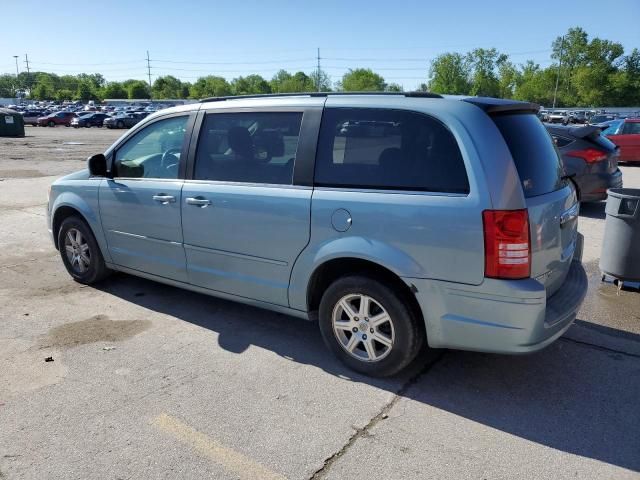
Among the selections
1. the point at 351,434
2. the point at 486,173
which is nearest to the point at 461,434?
the point at 351,434

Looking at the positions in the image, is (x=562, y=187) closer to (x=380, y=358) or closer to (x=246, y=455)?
(x=380, y=358)

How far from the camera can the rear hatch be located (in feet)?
10.3

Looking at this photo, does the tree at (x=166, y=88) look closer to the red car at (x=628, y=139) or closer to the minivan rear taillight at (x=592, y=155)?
the red car at (x=628, y=139)

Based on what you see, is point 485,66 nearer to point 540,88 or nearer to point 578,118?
point 540,88

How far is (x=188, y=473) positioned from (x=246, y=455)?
0.31m

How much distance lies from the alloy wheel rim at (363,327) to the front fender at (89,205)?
273 cm

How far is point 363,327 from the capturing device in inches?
141

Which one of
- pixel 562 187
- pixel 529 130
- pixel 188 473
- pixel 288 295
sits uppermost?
pixel 529 130

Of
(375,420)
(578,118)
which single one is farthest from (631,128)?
(578,118)

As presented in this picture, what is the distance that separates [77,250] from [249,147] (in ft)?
8.49

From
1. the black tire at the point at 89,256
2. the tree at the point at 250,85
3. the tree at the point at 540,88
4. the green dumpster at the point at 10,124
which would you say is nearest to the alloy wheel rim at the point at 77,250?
the black tire at the point at 89,256

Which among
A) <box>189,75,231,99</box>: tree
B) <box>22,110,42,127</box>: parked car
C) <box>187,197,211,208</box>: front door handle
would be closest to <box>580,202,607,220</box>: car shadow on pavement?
<box>187,197,211,208</box>: front door handle

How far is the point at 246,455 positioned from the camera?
282cm

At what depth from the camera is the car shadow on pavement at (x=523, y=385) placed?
9.77ft
